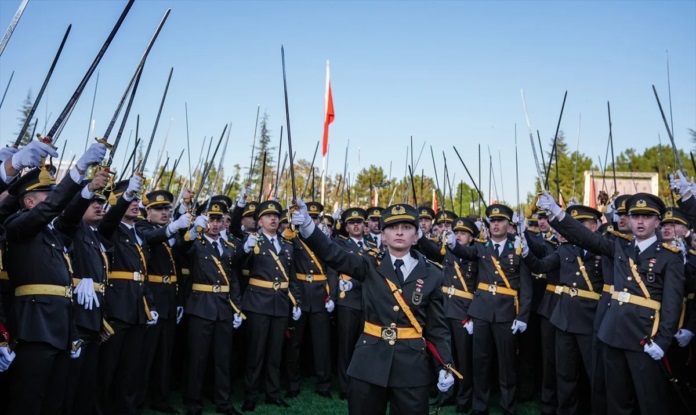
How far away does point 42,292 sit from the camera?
4.77m

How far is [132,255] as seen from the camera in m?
6.87

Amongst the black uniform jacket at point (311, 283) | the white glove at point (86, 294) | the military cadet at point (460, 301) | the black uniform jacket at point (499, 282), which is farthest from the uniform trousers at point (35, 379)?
the black uniform jacket at point (499, 282)

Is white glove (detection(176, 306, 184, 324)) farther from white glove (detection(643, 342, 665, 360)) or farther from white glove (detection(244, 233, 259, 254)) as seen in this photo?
white glove (detection(643, 342, 665, 360))

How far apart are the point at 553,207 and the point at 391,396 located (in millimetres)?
3051

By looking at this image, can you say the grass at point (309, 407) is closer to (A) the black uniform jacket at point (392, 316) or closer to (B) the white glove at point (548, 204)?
(B) the white glove at point (548, 204)

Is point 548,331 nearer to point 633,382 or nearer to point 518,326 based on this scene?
point 518,326

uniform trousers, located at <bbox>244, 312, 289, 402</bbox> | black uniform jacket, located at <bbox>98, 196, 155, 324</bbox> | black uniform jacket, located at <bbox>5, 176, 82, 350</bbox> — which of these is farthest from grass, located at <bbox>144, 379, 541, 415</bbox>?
black uniform jacket, located at <bbox>5, 176, 82, 350</bbox>

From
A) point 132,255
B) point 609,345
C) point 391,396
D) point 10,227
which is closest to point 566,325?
point 609,345

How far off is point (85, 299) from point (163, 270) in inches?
89.7

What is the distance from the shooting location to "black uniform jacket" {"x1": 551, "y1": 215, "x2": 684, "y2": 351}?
571cm

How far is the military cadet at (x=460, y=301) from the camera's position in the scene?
8.34m

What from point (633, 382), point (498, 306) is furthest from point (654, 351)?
point (498, 306)

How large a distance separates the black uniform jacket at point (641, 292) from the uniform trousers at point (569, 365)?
4.10ft

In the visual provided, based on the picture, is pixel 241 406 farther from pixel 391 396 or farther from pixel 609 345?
pixel 609 345
